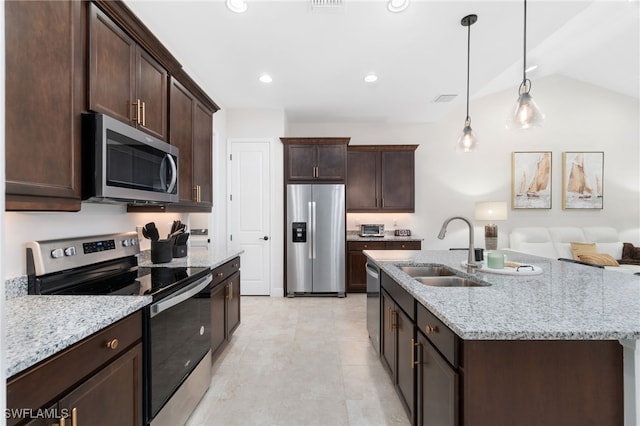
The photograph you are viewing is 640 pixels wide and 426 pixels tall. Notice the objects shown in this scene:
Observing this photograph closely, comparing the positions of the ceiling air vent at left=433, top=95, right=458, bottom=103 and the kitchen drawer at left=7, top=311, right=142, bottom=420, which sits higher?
the ceiling air vent at left=433, top=95, right=458, bottom=103

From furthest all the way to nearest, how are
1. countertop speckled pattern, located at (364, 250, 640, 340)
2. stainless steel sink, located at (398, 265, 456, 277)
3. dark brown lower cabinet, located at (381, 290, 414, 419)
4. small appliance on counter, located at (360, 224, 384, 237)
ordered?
1. small appliance on counter, located at (360, 224, 384, 237)
2. stainless steel sink, located at (398, 265, 456, 277)
3. dark brown lower cabinet, located at (381, 290, 414, 419)
4. countertop speckled pattern, located at (364, 250, 640, 340)

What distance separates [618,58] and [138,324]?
648 centimetres

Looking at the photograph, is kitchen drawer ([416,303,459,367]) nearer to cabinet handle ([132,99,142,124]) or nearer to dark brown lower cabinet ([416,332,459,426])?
dark brown lower cabinet ([416,332,459,426])

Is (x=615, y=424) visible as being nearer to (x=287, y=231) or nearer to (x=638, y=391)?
(x=638, y=391)

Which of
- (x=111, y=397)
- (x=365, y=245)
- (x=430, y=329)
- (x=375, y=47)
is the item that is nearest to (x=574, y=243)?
(x=365, y=245)

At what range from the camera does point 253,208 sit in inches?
167

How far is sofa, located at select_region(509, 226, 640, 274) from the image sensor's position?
14.6 feet

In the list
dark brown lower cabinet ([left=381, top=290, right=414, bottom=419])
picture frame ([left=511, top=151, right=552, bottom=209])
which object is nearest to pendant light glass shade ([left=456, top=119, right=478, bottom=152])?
dark brown lower cabinet ([left=381, top=290, right=414, bottom=419])

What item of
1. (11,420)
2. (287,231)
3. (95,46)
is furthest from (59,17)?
(287,231)

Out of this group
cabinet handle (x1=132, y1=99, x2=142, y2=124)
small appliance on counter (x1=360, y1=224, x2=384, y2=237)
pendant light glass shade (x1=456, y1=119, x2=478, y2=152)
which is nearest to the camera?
cabinet handle (x1=132, y1=99, x2=142, y2=124)

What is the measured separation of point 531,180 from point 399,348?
15.6 ft

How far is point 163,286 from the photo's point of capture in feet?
4.75

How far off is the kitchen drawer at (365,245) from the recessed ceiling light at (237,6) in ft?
10.5

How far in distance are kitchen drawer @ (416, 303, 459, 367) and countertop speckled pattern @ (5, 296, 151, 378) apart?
1251 millimetres
